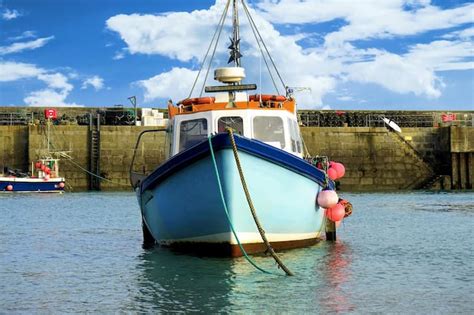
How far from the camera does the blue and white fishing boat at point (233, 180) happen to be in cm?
1128

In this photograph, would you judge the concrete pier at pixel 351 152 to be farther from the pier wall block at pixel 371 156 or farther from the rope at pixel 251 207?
the rope at pixel 251 207

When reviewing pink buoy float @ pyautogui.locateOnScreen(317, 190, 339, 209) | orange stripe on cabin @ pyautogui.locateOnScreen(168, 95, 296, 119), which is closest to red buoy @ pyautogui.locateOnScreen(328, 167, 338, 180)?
orange stripe on cabin @ pyautogui.locateOnScreen(168, 95, 296, 119)

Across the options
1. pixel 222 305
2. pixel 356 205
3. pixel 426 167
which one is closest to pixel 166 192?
pixel 222 305

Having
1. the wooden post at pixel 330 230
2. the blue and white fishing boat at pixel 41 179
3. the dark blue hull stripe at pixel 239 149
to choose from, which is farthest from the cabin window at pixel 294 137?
the blue and white fishing boat at pixel 41 179

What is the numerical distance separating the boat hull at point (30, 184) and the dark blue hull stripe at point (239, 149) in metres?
29.0

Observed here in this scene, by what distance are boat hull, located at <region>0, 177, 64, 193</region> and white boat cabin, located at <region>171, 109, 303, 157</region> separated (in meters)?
28.2

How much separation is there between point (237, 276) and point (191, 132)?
3648mm

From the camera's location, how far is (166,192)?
488 inches

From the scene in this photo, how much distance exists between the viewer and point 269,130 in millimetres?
13211

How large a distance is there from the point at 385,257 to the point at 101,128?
1244 inches

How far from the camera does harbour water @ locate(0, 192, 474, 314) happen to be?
905 centimetres

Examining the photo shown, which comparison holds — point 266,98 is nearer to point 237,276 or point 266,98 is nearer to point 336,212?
point 336,212

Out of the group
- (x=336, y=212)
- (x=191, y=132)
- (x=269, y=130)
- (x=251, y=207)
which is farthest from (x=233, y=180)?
(x=336, y=212)

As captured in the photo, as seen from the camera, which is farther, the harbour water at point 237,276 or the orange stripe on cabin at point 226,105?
the orange stripe on cabin at point 226,105
